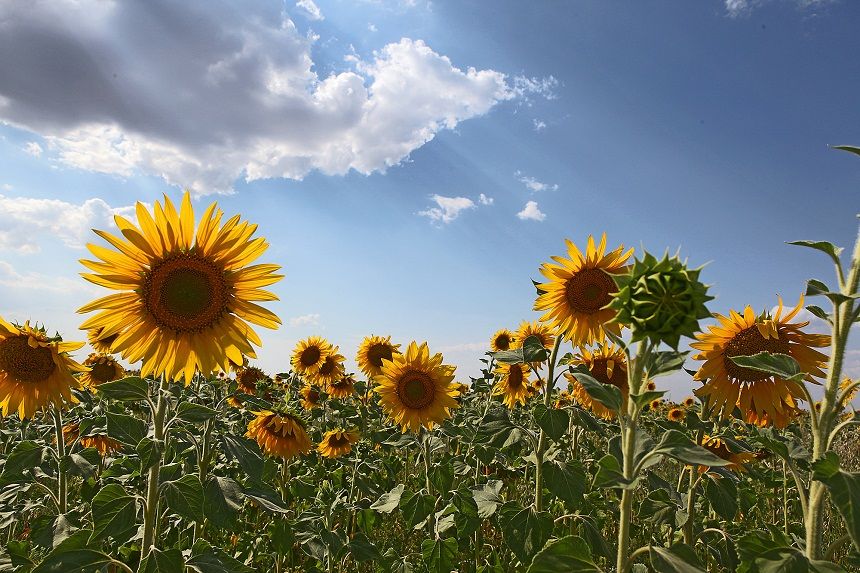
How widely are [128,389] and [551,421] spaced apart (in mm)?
2532

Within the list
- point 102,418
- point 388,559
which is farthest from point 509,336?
point 102,418

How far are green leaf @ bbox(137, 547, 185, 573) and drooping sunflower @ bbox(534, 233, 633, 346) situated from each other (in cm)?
299

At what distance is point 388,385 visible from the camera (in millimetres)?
5723

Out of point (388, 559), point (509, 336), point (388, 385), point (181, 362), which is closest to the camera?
point (181, 362)

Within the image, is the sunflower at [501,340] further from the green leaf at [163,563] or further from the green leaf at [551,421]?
the green leaf at [163,563]

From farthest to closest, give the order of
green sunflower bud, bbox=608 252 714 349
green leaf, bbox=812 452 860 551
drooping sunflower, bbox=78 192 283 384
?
drooping sunflower, bbox=78 192 283 384 < green leaf, bbox=812 452 860 551 < green sunflower bud, bbox=608 252 714 349

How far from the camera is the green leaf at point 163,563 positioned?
2.64 meters

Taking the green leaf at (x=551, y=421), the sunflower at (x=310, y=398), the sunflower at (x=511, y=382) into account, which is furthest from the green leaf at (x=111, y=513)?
the sunflower at (x=310, y=398)

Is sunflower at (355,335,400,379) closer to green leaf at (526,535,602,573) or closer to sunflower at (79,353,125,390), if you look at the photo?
sunflower at (79,353,125,390)

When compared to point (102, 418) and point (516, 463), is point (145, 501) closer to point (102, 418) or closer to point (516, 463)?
point (102, 418)

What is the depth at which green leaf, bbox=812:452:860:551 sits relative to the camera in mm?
2031

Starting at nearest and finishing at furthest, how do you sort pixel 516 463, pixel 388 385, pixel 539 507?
pixel 539 507 → pixel 388 385 → pixel 516 463

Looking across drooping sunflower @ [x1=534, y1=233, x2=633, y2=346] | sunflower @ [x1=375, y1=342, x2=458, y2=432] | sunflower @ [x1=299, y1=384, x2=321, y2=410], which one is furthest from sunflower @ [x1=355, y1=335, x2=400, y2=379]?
drooping sunflower @ [x1=534, y1=233, x2=633, y2=346]

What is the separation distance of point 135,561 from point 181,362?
4.52 ft
